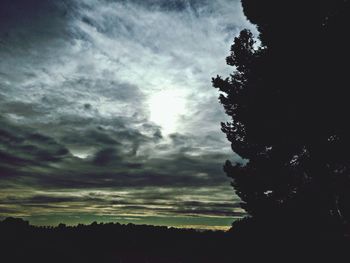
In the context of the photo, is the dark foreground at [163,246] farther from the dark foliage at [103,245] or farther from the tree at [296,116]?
the tree at [296,116]

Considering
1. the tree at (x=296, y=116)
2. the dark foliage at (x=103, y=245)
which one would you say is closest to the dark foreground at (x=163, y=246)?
the dark foliage at (x=103, y=245)

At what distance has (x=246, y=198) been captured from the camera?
15586mm

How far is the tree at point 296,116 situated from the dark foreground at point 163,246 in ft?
4.79

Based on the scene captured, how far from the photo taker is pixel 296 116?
14281 mm

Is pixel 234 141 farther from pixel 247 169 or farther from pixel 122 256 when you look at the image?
pixel 122 256

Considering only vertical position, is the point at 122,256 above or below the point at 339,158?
below

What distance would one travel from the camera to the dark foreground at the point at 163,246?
10.7 metres

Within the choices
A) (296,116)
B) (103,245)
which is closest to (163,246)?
(103,245)

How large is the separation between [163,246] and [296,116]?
8.05m

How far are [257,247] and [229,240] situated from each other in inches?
73.1

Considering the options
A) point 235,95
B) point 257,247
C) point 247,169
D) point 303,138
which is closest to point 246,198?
point 247,169

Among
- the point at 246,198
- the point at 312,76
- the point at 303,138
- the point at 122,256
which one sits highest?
the point at 312,76

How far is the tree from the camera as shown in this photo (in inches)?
537

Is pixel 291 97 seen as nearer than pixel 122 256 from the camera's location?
No
